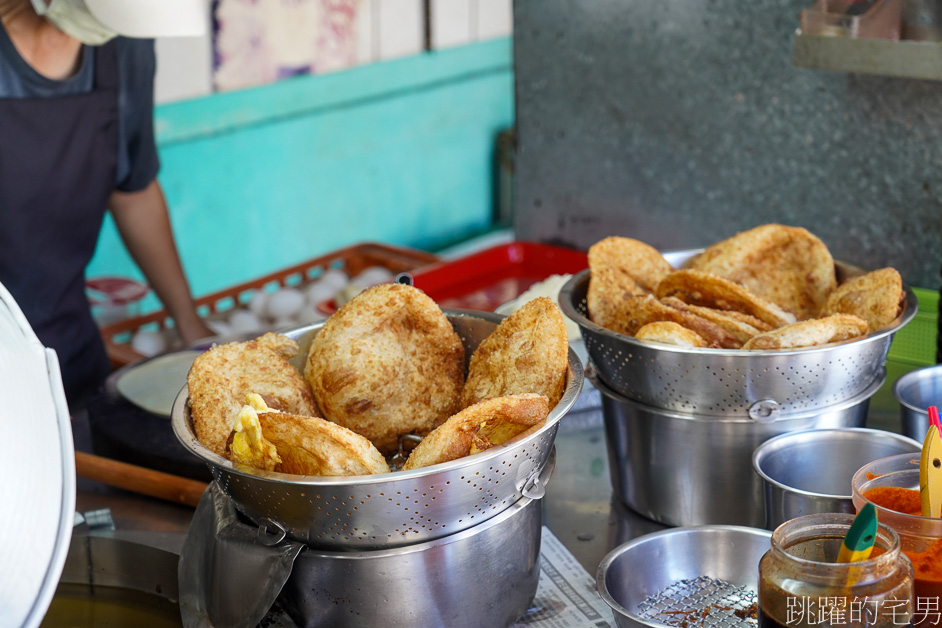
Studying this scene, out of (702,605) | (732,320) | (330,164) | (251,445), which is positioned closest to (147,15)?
(251,445)

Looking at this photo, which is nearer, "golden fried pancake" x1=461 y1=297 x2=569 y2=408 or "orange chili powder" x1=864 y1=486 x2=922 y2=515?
"orange chili powder" x1=864 y1=486 x2=922 y2=515

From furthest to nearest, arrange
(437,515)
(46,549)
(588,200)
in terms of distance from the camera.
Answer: (588,200) < (437,515) < (46,549)

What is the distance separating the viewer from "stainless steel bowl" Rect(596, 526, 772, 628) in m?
1.13

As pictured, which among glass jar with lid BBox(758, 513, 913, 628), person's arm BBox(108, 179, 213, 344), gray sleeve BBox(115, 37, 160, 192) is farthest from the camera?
person's arm BBox(108, 179, 213, 344)

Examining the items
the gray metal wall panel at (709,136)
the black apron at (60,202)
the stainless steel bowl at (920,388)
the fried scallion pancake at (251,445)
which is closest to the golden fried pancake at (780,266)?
the stainless steel bowl at (920,388)

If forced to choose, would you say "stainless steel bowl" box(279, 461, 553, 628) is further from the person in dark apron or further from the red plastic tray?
the red plastic tray

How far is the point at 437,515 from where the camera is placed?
97 cm

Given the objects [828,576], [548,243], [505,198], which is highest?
[828,576]

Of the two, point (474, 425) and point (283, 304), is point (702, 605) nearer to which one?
point (474, 425)

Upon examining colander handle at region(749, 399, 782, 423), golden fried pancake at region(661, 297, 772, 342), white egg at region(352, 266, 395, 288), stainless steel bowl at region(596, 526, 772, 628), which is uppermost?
golden fried pancake at region(661, 297, 772, 342)

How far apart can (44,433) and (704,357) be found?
0.79m

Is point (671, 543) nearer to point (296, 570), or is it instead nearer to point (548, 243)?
point (296, 570)

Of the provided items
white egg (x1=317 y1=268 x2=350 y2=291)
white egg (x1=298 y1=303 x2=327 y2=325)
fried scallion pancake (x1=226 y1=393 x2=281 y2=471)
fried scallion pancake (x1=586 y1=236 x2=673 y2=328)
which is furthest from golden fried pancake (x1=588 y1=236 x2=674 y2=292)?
white egg (x1=317 y1=268 x2=350 y2=291)

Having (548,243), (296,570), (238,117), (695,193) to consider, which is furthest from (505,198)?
(296,570)
